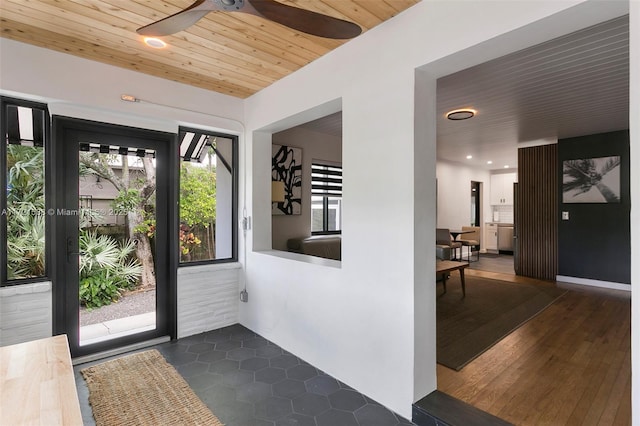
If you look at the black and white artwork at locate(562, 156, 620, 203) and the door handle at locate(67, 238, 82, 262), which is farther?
the black and white artwork at locate(562, 156, 620, 203)

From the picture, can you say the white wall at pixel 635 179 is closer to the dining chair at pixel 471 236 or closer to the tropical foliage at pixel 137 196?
the tropical foliage at pixel 137 196

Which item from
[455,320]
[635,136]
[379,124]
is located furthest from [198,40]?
[455,320]

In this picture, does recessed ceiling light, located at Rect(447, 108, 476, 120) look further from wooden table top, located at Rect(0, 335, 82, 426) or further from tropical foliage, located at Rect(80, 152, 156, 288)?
wooden table top, located at Rect(0, 335, 82, 426)

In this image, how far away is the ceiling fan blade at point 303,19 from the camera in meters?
1.51

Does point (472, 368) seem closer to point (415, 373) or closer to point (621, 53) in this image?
point (415, 373)

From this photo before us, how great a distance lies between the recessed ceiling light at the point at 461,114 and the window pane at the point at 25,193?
4.25 meters

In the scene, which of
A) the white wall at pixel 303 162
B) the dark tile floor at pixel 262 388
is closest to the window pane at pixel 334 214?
the white wall at pixel 303 162

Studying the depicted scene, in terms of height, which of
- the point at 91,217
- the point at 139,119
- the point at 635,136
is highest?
the point at 139,119

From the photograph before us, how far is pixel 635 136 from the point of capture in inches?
50.9

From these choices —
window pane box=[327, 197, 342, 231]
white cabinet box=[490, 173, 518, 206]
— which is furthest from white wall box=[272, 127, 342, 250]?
white cabinet box=[490, 173, 518, 206]

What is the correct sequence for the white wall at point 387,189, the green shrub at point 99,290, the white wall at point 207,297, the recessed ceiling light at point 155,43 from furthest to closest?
the white wall at point 207,297 < the green shrub at point 99,290 < the recessed ceiling light at point 155,43 < the white wall at point 387,189

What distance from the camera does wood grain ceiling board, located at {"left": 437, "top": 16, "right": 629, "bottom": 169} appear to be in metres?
2.44

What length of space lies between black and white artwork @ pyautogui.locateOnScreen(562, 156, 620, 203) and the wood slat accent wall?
0.75 feet

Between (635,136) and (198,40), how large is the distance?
2667 millimetres
